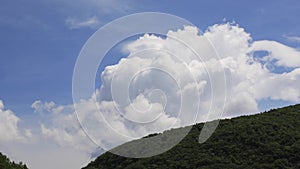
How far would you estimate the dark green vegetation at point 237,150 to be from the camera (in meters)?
28.8

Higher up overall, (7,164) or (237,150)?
(237,150)

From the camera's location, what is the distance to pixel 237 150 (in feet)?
99.2

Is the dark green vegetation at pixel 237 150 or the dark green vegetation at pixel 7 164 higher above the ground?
the dark green vegetation at pixel 237 150

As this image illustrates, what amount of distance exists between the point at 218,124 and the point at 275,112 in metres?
5.08

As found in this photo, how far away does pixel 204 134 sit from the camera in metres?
34.7

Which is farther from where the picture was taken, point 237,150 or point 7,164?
point 237,150

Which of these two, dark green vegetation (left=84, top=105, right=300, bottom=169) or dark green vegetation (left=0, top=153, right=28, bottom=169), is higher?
dark green vegetation (left=84, top=105, right=300, bottom=169)

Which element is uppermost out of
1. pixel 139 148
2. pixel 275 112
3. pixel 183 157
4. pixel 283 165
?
pixel 275 112

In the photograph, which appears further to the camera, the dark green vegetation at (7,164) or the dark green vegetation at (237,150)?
the dark green vegetation at (237,150)

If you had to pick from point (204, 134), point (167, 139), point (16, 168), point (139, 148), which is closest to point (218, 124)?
point (204, 134)

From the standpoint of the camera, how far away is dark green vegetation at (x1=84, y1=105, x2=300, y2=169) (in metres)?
28.8

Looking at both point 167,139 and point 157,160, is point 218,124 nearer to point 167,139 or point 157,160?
point 167,139

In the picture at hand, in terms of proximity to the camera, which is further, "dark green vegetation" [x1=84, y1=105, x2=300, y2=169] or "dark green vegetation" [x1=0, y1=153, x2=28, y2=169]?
"dark green vegetation" [x1=84, y1=105, x2=300, y2=169]

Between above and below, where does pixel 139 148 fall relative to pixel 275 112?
below
